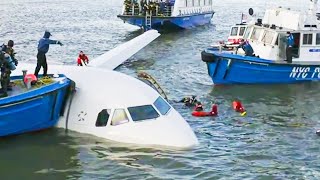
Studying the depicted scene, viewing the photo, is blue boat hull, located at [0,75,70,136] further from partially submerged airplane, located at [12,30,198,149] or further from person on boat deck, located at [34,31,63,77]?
person on boat deck, located at [34,31,63,77]

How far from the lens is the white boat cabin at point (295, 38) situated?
34312 millimetres

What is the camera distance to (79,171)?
19.2m

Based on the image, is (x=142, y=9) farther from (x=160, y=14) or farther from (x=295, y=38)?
(x=295, y=38)

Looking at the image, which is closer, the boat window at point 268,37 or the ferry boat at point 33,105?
Result: the ferry boat at point 33,105

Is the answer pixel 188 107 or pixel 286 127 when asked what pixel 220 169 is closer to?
pixel 286 127

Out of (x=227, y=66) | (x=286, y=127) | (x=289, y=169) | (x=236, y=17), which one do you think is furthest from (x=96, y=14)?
(x=289, y=169)

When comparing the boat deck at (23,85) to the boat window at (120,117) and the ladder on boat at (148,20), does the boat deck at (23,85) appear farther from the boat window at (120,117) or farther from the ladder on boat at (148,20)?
the ladder on boat at (148,20)

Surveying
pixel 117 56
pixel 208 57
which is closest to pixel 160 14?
pixel 208 57

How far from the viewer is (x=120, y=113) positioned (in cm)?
2044

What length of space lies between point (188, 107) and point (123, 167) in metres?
9.68

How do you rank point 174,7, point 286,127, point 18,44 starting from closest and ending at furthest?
point 286,127
point 18,44
point 174,7

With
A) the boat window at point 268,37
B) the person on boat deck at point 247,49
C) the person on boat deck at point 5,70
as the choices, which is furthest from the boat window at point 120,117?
the boat window at point 268,37

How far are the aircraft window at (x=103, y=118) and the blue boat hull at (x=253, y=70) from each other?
1338 centimetres

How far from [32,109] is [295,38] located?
66.0 ft
